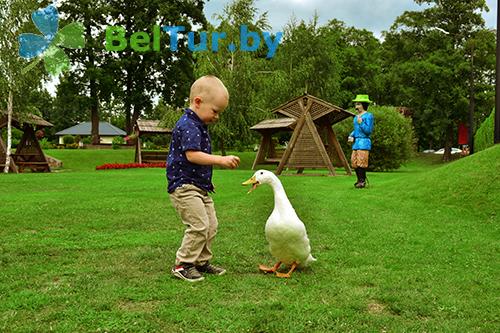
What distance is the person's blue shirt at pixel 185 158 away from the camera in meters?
5.16

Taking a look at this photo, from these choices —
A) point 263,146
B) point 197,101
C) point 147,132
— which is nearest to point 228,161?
point 197,101

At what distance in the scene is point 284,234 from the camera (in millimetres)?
5145

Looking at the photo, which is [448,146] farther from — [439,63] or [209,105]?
[209,105]

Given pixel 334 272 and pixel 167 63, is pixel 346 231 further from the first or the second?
pixel 167 63

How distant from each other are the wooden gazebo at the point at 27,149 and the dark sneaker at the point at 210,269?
2541 cm

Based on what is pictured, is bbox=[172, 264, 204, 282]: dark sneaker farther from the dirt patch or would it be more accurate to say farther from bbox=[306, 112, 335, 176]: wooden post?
bbox=[306, 112, 335, 176]: wooden post

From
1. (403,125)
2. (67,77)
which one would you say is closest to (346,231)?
(403,125)

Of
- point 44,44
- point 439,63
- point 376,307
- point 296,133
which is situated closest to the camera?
point 376,307

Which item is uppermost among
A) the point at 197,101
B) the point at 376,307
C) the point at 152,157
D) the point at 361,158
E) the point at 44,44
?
the point at 44,44

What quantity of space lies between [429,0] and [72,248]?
53900mm

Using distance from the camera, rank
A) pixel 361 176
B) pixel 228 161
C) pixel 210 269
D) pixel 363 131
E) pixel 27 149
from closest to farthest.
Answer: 1. pixel 228 161
2. pixel 210 269
3. pixel 363 131
4. pixel 361 176
5. pixel 27 149

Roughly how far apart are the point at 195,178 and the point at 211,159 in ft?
1.40

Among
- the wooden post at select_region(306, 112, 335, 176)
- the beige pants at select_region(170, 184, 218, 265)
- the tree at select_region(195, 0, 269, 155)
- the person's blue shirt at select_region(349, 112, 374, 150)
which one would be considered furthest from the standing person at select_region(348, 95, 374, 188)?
the tree at select_region(195, 0, 269, 155)

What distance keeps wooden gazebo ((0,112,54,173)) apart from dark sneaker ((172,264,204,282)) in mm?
25559
